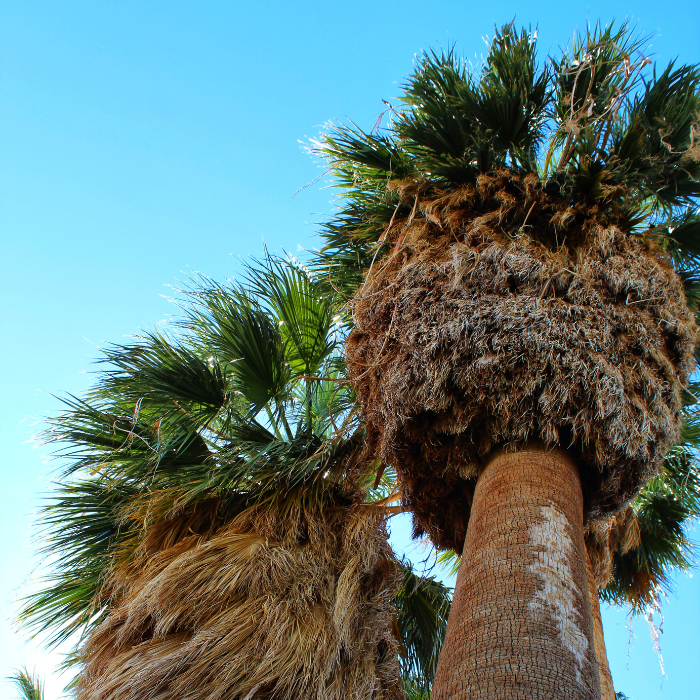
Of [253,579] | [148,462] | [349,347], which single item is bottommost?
[253,579]

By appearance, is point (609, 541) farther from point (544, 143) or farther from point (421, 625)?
point (544, 143)

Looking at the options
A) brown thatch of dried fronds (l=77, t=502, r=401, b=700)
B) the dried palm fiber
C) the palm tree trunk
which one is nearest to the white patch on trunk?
the palm tree trunk

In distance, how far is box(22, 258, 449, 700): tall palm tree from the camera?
11.2 ft

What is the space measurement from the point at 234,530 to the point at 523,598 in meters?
2.36

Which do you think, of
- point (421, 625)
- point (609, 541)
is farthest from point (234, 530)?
point (609, 541)

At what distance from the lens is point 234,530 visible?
4227 millimetres

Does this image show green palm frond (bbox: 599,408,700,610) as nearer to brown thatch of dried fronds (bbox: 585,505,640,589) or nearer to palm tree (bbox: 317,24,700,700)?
brown thatch of dried fronds (bbox: 585,505,640,589)

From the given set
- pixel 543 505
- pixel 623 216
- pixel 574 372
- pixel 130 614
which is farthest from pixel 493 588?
pixel 623 216

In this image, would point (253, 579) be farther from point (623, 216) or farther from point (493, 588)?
point (623, 216)

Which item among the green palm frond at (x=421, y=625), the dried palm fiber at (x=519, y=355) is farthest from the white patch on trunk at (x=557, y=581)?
the green palm frond at (x=421, y=625)

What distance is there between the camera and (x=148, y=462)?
14.9 feet

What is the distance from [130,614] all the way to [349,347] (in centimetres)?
210

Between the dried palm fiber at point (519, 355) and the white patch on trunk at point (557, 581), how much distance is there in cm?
57

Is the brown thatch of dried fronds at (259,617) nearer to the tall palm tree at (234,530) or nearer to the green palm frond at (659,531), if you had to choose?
the tall palm tree at (234,530)
